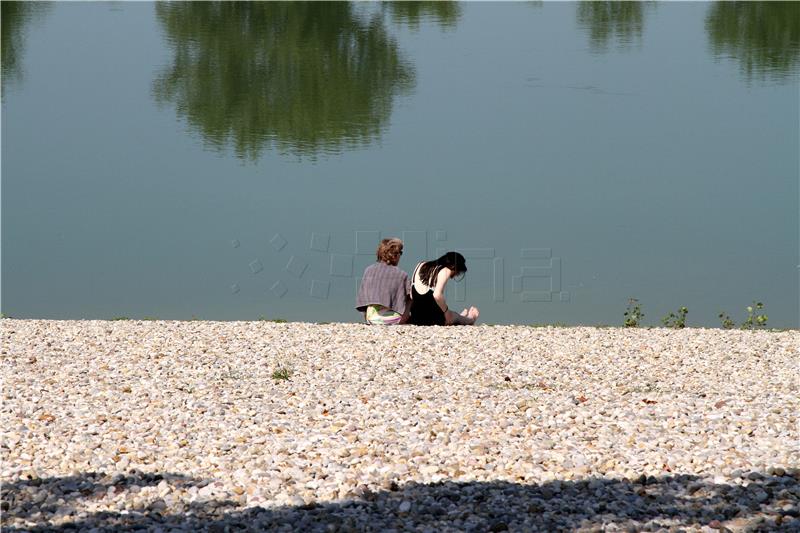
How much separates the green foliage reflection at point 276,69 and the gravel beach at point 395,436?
1184 centimetres

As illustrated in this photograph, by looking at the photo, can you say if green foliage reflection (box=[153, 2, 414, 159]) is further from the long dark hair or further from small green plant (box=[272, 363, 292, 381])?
small green plant (box=[272, 363, 292, 381])

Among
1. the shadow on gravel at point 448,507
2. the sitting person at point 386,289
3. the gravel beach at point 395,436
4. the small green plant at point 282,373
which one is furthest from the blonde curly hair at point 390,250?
the shadow on gravel at point 448,507

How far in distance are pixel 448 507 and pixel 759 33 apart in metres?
20.9

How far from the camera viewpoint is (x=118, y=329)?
40.2 feet

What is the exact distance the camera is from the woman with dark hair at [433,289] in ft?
40.2

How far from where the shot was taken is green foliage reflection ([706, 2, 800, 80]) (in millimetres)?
20375

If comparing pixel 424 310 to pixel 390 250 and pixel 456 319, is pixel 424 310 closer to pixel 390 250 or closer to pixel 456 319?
pixel 456 319

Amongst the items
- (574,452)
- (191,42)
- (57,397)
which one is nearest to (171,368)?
(57,397)

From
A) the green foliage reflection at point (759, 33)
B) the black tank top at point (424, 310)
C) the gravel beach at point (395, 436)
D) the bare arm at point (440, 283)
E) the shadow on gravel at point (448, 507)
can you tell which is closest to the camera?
the shadow on gravel at point (448, 507)

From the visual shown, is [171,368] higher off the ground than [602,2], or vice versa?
[602,2]

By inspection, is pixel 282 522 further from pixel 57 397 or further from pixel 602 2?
pixel 602 2

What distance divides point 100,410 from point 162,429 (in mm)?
879

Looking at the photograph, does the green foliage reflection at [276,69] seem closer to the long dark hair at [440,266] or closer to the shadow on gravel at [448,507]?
the long dark hair at [440,266]

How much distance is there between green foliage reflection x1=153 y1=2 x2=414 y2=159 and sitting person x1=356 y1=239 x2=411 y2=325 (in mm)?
9228
